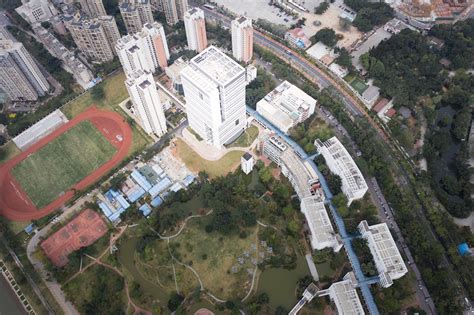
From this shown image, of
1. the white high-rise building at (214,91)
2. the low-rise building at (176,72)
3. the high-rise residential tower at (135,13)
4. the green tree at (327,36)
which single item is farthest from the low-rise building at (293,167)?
the high-rise residential tower at (135,13)

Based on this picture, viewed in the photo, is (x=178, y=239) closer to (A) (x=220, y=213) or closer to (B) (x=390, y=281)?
(A) (x=220, y=213)

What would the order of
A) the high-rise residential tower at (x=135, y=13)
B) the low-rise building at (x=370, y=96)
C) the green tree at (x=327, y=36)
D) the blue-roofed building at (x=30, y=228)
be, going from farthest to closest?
the green tree at (x=327, y=36) < the high-rise residential tower at (x=135, y=13) < the low-rise building at (x=370, y=96) < the blue-roofed building at (x=30, y=228)

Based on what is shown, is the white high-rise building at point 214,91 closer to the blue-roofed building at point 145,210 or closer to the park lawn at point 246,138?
the park lawn at point 246,138

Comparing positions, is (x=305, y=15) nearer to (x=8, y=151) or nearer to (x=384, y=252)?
(x=384, y=252)

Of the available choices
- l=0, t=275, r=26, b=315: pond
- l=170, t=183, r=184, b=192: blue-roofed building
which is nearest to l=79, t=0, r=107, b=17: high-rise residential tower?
l=170, t=183, r=184, b=192: blue-roofed building

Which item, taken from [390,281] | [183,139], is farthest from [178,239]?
[390,281]

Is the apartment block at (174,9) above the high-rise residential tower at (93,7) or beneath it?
beneath
